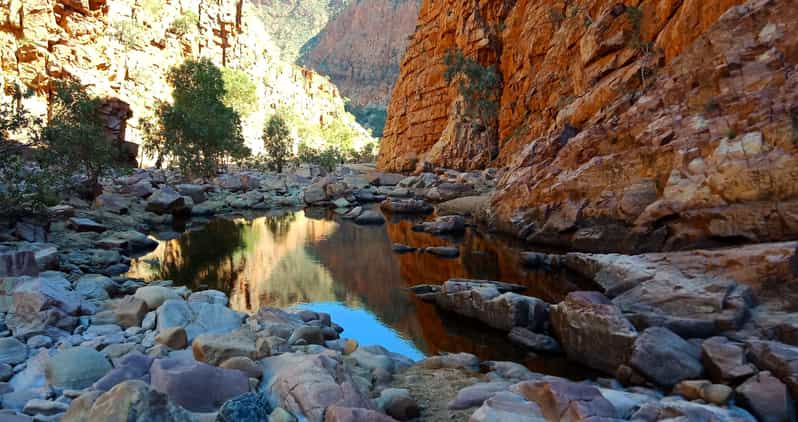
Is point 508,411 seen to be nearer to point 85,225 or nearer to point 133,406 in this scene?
point 133,406

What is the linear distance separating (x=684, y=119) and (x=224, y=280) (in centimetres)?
1395

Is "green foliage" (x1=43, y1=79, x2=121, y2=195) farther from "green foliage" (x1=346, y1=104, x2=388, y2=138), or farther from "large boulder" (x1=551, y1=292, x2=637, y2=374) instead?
"green foliage" (x1=346, y1=104, x2=388, y2=138)

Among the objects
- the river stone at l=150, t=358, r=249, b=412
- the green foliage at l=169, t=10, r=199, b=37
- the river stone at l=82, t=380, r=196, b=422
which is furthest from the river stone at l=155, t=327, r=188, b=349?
the green foliage at l=169, t=10, r=199, b=37

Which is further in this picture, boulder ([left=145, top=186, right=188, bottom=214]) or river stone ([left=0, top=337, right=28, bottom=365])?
boulder ([left=145, top=186, right=188, bottom=214])

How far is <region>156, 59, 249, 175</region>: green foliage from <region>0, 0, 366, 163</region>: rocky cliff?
509cm

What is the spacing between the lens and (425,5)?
58656 millimetres

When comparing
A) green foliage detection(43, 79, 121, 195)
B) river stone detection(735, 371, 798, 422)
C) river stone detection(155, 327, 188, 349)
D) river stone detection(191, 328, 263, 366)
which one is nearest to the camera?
river stone detection(735, 371, 798, 422)

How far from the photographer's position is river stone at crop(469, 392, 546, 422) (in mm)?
4543

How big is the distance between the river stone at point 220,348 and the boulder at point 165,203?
19.2 meters

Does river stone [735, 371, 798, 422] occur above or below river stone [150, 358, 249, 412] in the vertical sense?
below

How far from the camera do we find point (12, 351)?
5273 mm

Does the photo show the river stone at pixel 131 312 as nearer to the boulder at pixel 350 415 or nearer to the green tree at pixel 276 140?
the boulder at pixel 350 415

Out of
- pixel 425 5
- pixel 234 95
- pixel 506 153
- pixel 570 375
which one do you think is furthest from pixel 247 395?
pixel 234 95

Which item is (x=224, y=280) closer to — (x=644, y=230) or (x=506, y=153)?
(x=644, y=230)
